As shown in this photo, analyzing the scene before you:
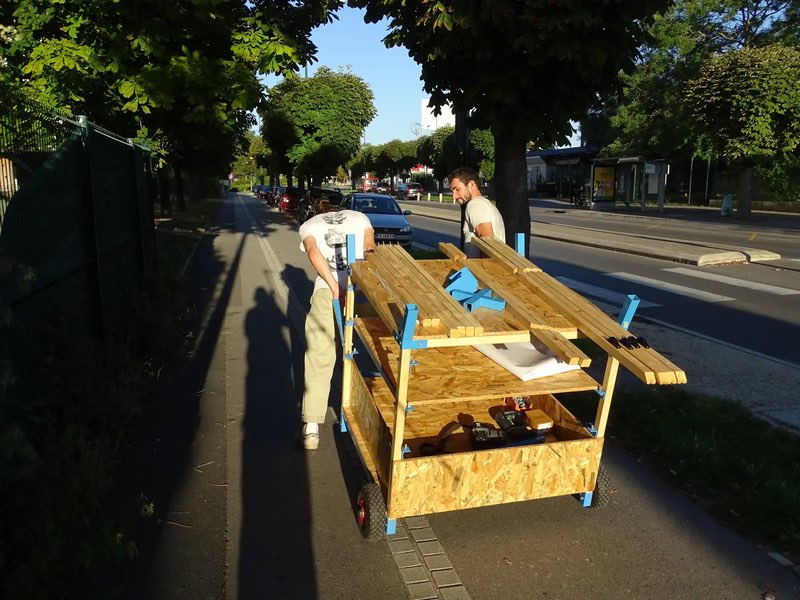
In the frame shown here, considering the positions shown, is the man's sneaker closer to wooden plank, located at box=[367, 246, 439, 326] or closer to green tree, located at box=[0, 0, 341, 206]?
wooden plank, located at box=[367, 246, 439, 326]

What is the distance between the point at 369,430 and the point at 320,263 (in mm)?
1255

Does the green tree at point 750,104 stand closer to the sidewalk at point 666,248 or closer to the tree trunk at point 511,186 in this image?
the sidewalk at point 666,248

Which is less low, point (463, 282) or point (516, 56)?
point (516, 56)

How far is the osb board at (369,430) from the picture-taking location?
11.5ft

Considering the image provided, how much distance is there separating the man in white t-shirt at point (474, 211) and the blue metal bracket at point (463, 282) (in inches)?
41.1

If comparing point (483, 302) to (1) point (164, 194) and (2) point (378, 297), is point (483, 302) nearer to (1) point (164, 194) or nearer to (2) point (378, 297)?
(2) point (378, 297)

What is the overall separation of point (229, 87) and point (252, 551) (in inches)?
319

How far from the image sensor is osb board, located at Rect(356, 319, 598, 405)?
338 cm

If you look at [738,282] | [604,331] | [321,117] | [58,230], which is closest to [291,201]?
[321,117]

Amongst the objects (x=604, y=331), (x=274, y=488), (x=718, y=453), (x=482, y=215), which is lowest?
(x=274, y=488)

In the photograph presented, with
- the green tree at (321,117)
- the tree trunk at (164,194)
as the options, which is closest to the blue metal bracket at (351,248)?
the tree trunk at (164,194)

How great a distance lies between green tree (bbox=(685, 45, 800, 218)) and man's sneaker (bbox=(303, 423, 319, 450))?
26.2 meters

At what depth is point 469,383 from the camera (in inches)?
138

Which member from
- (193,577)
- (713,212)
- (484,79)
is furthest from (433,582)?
(713,212)
